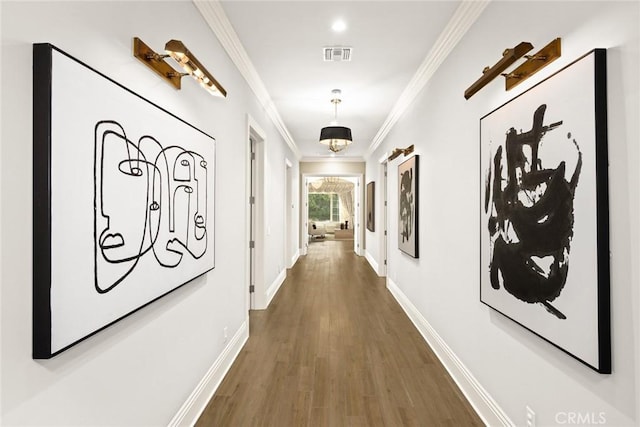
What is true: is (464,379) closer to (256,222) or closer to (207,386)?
(207,386)

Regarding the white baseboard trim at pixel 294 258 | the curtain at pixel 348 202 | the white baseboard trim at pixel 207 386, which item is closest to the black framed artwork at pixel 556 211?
the white baseboard trim at pixel 207 386

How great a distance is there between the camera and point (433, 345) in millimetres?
3086

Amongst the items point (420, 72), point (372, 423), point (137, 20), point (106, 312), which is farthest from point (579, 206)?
point (420, 72)

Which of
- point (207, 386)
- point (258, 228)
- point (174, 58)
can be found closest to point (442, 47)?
point (174, 58)

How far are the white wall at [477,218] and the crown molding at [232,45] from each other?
5.60 ft

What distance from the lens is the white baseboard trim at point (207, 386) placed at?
1.93 metres

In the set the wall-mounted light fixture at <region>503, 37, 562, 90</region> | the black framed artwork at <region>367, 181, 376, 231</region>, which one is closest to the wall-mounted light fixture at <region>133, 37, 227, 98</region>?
the wall-mounted light fixture at <region>503, 37, 562, 90</region>

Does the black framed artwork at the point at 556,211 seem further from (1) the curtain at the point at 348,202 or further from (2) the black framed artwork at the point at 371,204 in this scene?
(1) the curtain at the point at 348,202

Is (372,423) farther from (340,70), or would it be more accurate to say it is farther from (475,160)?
(340,70)

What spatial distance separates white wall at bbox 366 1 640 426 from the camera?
1.11 meters

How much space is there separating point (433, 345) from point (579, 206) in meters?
2.20

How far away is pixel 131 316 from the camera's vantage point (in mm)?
1427

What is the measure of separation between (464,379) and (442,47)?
8.28 feet

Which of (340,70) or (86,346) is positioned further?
(340,70)
